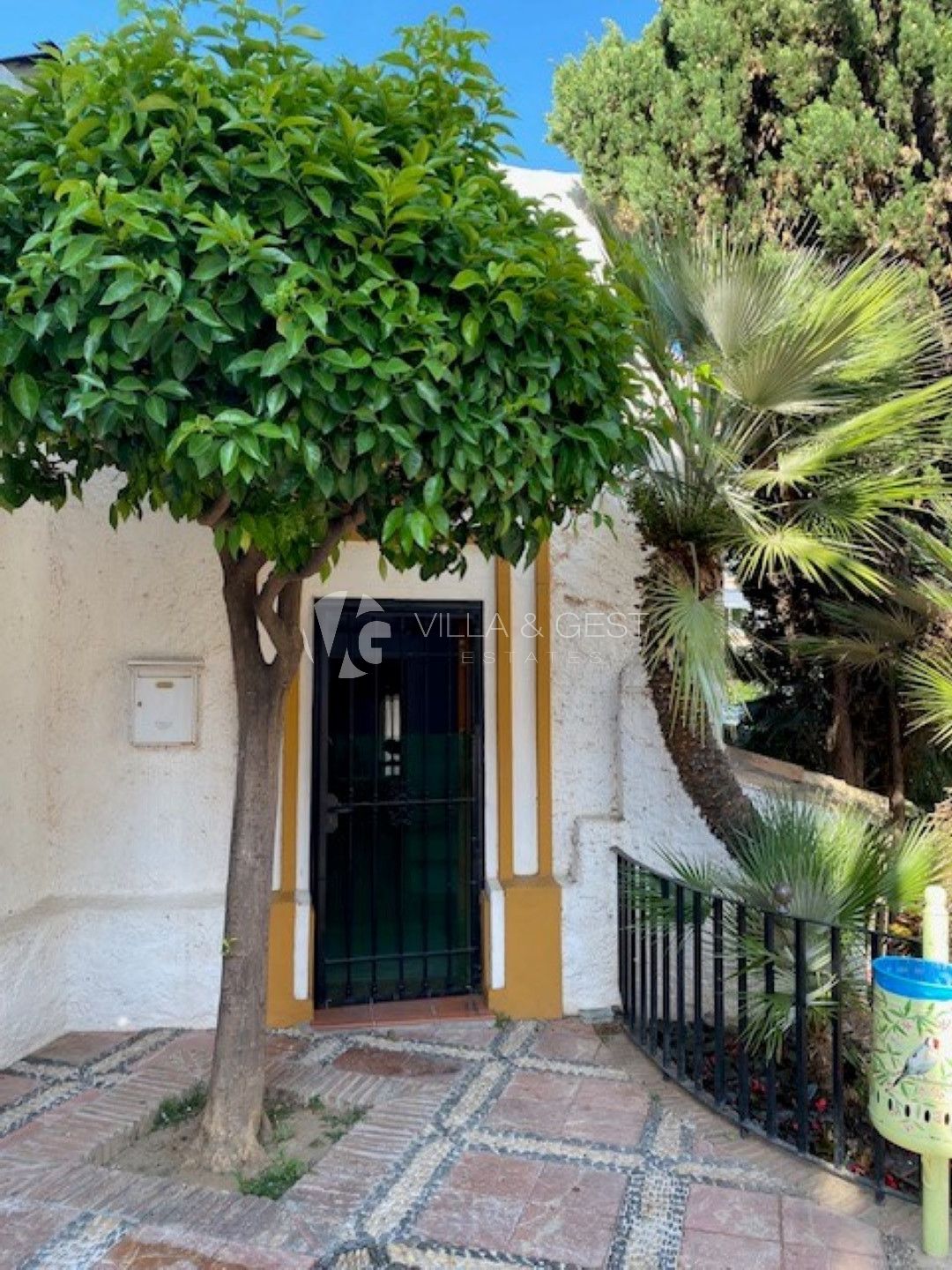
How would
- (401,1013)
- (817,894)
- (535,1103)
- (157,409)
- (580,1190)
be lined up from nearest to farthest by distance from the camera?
(157,409)
(580,1190)
(817,894)
(535,1103)
(401,1013)

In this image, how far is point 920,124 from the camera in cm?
582

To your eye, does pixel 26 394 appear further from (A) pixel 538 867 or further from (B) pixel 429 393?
(A) pixel 538 867

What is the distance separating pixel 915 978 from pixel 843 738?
3.91 metres

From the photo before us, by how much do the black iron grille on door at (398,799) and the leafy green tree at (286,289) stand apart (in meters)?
2.24

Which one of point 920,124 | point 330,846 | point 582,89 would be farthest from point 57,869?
point 920,124

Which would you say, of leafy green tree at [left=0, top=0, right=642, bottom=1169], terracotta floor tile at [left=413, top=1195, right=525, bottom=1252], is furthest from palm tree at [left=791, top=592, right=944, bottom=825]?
leafy green tree at [left=0, top=0, right=642, bottom=1169]

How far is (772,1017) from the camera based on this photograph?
12.6ft

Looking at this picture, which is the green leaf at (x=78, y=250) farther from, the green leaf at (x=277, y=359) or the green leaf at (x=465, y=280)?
the green leaf at (x=465, y=280)

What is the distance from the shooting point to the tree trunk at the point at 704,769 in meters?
4.75

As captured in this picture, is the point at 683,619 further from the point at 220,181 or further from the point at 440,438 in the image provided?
the point at 220,181

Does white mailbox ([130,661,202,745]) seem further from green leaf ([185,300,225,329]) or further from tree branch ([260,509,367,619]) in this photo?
green leaf ([185,300,225,329])

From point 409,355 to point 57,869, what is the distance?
12.8ft

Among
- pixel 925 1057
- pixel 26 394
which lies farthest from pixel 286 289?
pixel 925 1057

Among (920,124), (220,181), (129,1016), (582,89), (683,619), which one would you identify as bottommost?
(129,1016)
